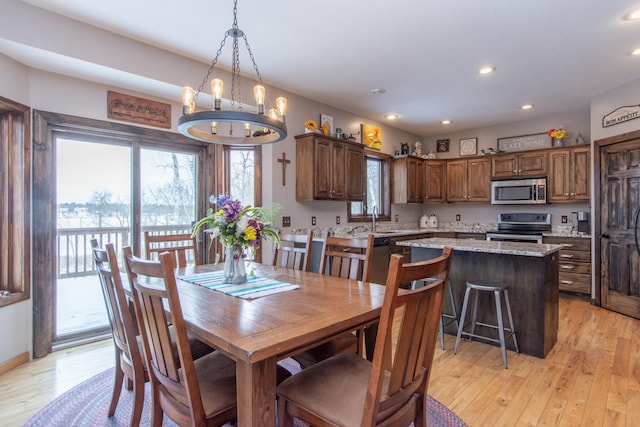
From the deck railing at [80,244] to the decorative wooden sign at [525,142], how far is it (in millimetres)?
5667

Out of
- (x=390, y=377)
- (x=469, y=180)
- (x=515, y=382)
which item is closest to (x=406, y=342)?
(x=390, y=377)

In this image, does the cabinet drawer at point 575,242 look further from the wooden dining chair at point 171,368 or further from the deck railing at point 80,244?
the deck railing at point 80,244

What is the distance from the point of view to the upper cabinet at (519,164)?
17.1ft

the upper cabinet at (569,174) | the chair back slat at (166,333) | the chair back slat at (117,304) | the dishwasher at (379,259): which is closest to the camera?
the chair back slat at (166,333)

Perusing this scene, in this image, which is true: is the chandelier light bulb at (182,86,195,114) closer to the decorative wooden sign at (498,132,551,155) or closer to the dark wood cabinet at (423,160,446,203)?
the dark wood cabinet at (423,160,446,203)

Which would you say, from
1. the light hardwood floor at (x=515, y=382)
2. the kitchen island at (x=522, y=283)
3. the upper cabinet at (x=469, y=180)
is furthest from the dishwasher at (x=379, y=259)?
the upper cabinet at (x=469, y=180)

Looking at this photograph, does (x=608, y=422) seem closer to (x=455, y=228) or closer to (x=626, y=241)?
(x=626, y=241)

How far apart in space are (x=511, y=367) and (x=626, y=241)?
2595 millimetres

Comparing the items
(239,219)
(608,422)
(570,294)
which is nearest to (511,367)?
(608,422)

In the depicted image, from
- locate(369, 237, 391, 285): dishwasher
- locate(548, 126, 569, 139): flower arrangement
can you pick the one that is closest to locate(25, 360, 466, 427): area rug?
locate(369, 237, 391, 285): dishwasher

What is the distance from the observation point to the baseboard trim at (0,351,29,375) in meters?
2.54

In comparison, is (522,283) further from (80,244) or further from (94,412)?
(80,244)

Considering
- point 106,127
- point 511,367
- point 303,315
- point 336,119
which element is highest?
point 336,119

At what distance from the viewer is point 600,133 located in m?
4.30
